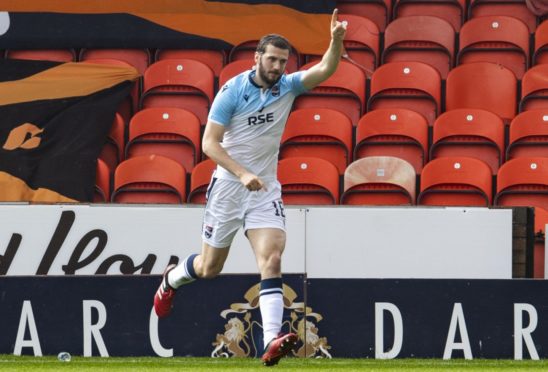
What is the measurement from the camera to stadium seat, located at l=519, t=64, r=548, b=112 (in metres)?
11.4

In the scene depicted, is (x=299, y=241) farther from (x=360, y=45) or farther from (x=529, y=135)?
(x=360, y=45)

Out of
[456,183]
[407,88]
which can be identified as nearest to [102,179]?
[407,88]

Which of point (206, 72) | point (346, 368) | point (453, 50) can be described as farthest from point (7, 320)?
point (453, 50)

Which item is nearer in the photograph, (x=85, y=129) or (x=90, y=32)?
(x=85, y=129)

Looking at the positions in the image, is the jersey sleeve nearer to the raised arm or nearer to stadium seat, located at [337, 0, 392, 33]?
the raised arm

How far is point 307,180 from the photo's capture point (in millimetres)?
10594

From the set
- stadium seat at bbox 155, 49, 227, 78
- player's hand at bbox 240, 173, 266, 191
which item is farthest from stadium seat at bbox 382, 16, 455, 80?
player's hand at bbox 240, 173, 266, 191

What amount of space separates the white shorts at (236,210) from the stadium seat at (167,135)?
13.6 ft

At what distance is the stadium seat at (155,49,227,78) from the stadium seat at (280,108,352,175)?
1.40 meters

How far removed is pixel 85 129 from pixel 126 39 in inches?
56.0

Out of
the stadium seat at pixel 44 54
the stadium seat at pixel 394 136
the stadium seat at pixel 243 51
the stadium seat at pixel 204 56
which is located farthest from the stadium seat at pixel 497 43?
the stadium seat at pixel 44 54

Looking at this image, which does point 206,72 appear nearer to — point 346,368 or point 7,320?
point 7,320

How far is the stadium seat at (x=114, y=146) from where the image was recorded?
11.5m

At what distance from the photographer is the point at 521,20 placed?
488 inches
